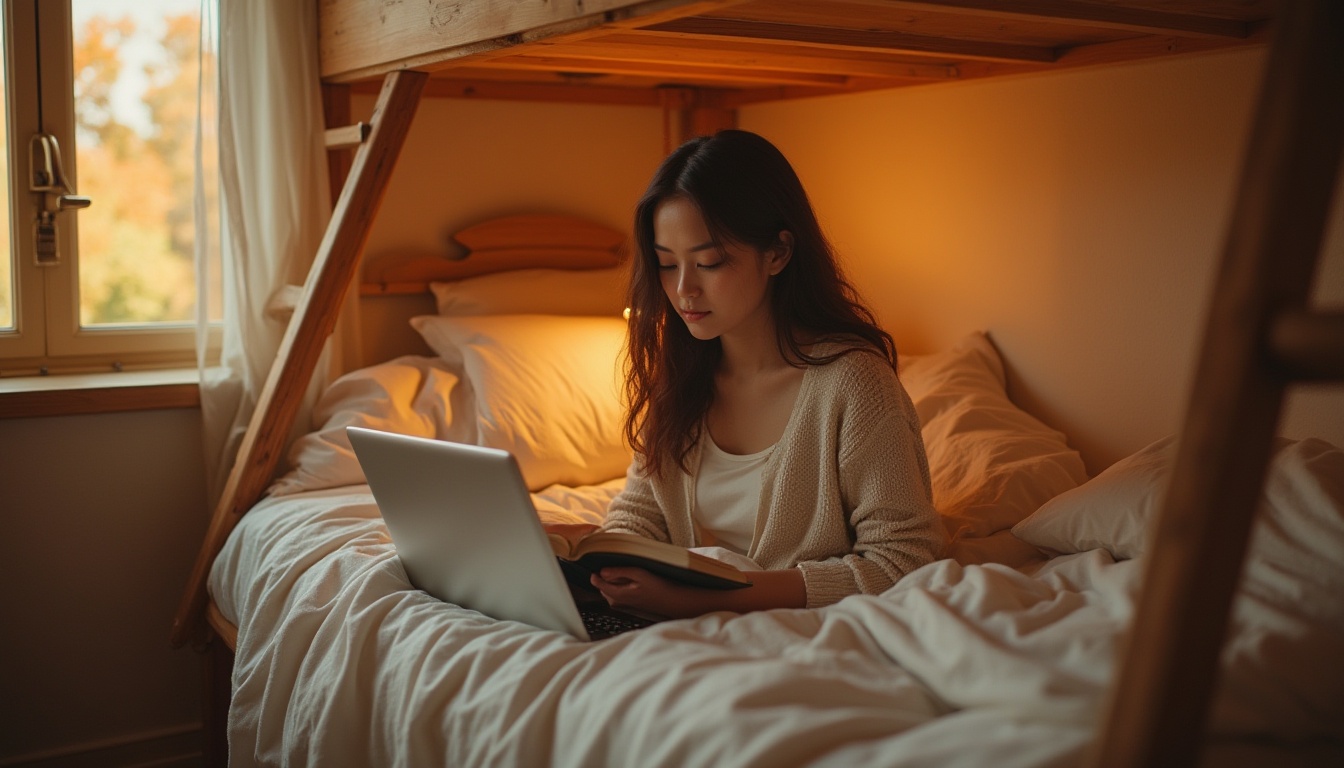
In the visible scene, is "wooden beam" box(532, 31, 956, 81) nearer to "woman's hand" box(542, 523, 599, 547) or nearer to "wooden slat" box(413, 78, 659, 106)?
"wooden slat" box(413, 78, 659, 106)

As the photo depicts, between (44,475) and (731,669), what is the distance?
1751mm

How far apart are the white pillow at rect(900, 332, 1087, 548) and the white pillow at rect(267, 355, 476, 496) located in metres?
0.94

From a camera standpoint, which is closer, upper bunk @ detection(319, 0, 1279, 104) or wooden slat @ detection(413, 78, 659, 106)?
upper bunk @ detection(319, 0, 1279, 104)

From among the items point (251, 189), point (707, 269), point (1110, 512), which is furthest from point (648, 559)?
point (251, 189)

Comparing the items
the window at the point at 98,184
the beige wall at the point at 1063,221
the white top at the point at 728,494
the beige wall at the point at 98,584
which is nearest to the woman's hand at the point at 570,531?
the white top at the point at 728,494

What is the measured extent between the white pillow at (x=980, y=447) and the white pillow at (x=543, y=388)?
0.64 meters

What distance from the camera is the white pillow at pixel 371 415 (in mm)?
2275

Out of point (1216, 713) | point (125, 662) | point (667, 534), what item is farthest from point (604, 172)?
point (1216, 713)

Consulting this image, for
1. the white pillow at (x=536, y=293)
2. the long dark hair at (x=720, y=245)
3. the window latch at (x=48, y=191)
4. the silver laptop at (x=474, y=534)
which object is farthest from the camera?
the white pillow at (x=536, y=293)

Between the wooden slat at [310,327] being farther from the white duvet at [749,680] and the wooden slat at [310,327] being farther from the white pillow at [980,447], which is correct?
the white pillow at [980,447]

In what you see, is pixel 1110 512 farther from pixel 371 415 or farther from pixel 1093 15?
pixel 371 415

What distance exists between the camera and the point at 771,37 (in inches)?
72.8

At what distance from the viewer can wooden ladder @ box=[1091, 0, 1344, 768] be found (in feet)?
2.64

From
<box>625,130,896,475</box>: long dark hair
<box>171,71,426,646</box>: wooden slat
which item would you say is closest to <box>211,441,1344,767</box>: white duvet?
<box>625,130,896,475</box>: long dark hair
